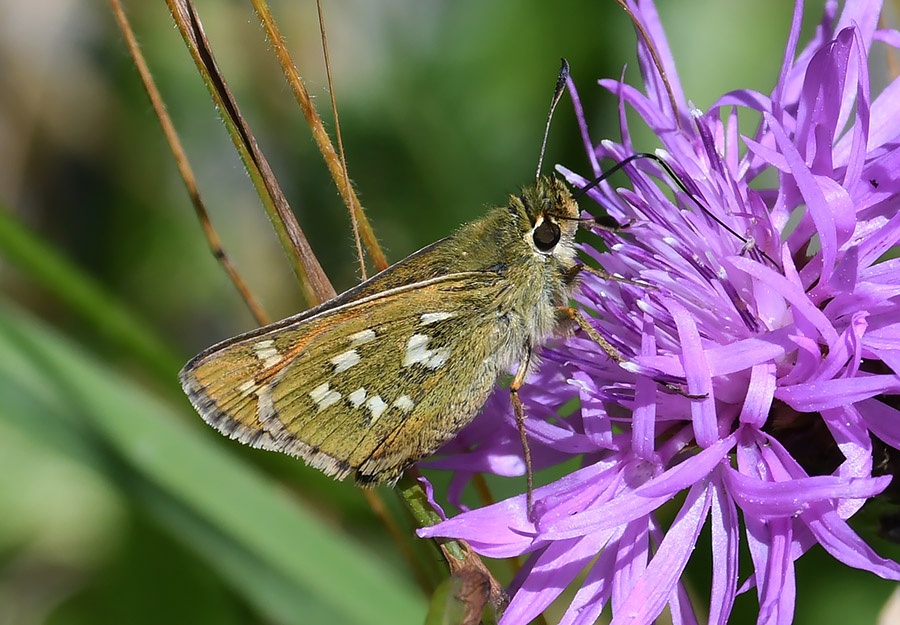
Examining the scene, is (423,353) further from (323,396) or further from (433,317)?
(323,396)

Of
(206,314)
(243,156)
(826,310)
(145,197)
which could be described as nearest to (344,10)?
(145,197)

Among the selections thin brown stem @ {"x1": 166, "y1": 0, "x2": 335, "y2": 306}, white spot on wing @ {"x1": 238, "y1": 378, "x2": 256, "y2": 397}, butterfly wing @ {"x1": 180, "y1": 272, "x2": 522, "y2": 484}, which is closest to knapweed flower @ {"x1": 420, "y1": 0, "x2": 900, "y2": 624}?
butterfly wing @ {"x1": 180, "y1": 272, "x2": 522, "y2": 484}

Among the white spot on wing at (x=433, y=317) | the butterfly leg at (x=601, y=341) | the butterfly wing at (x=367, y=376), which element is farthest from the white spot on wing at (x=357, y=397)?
the butterfly leg at (x=601, y=341)

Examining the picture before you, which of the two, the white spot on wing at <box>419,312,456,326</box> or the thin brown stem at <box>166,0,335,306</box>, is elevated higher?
the thin brown stem at <box>166,0,335,306</box>

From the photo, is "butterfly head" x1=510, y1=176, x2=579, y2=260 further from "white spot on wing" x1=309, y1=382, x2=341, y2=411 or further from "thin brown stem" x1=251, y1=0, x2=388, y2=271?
"white spot on wing" x1=309, y1=382, x2=341, y2=411

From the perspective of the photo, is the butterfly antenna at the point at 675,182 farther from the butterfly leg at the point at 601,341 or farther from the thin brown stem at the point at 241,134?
the thin brown stem at the point at 241,134

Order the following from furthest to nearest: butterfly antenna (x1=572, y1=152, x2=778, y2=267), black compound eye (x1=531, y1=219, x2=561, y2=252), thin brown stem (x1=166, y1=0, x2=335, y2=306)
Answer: black compound eye (x1=531, y1=219, x2=561, y2=252)
butterfly antenna (x1=572, y1=152, x2=778, y2=267)
thin brown stem (x1=166, y1=0, x2=335, y2=306)

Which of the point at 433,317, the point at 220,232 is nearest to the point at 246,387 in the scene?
the point at 433,317

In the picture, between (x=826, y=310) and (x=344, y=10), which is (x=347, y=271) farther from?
(x=826, y=310)
